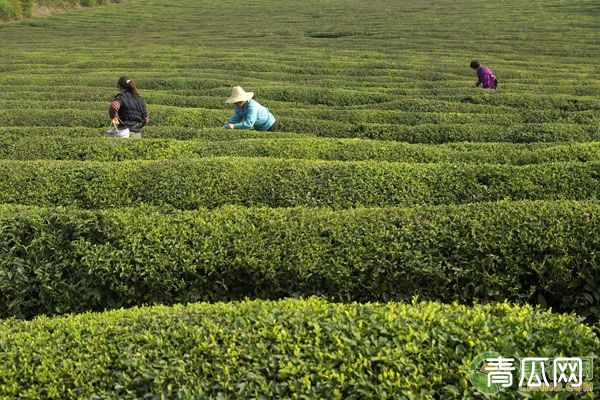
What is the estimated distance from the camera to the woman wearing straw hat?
11648 millimetres

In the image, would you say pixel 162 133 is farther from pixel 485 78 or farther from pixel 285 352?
pixel 485 78

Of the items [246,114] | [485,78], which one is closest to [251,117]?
[246,114]

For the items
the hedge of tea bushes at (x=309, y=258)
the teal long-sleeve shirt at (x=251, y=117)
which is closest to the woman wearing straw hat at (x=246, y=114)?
the teal long-sleeve shirt at (x=251, y=117)

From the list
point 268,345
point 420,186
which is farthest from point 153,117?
point 268,345

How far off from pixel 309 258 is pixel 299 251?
13 cm

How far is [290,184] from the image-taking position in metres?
8.51

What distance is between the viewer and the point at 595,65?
93.2 feet

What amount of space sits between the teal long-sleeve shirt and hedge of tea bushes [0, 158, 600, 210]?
3.46m

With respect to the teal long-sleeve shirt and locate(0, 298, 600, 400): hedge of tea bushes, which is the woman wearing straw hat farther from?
locate(0, 298, 600, 400): hedge of tea bushes

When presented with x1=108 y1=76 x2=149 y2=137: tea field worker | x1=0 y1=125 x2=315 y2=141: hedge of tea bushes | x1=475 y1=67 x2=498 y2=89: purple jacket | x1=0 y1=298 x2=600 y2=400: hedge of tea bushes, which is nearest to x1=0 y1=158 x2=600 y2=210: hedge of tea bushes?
x1=108 y1=76 x2=149 y2=137: tea field worker

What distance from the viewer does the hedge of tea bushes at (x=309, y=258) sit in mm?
5953

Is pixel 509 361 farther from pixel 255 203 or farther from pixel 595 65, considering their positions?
pixel 595 65

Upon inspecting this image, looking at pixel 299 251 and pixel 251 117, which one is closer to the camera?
pixel 299 251

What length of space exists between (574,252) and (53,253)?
18.7 feet
